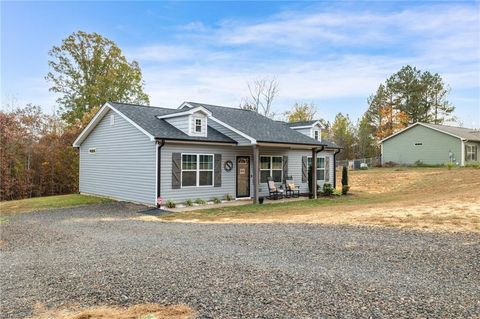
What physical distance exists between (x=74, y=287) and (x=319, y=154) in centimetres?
1783

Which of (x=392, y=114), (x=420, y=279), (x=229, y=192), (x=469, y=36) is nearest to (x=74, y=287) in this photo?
(x=420, y=279)

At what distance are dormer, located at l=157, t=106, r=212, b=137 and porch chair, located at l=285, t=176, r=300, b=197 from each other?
5.18 metres

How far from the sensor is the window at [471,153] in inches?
1264

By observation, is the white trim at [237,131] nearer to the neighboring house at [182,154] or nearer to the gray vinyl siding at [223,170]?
the neighboring house at [182,154]

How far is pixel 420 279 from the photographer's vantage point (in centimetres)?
479

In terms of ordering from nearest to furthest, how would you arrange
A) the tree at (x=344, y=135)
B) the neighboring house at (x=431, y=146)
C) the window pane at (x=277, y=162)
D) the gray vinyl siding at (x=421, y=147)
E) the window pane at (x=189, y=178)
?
the window pane at (x=189, y=178) < the window pane at (x=277, y=162) < the neighboring house at (x=431, y=146) < the gray vinyl siding at (x=421, y=147) < the tree at (x=344, y=135)

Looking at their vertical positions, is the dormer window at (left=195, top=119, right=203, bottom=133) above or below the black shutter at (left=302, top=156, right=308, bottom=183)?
above

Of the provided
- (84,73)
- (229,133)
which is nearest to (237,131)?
(229,133)

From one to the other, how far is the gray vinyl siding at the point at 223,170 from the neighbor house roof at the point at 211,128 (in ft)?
1.61

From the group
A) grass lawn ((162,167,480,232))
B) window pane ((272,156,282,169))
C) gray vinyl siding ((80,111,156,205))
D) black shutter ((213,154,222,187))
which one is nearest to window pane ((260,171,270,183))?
window pane ((272,156,282,169))

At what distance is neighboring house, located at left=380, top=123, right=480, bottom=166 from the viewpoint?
31141 millimetres

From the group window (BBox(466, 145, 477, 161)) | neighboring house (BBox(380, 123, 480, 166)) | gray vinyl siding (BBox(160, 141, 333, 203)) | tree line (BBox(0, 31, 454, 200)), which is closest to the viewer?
gray vinyl siding (BBox(160, 141, 333, 203))

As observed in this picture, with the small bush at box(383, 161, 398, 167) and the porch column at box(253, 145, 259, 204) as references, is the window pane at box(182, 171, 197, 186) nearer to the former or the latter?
the porch column at box(253, 145, 259, 204)

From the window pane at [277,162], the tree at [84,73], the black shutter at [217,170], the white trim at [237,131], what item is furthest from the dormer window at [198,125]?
the tree at [84,73]
